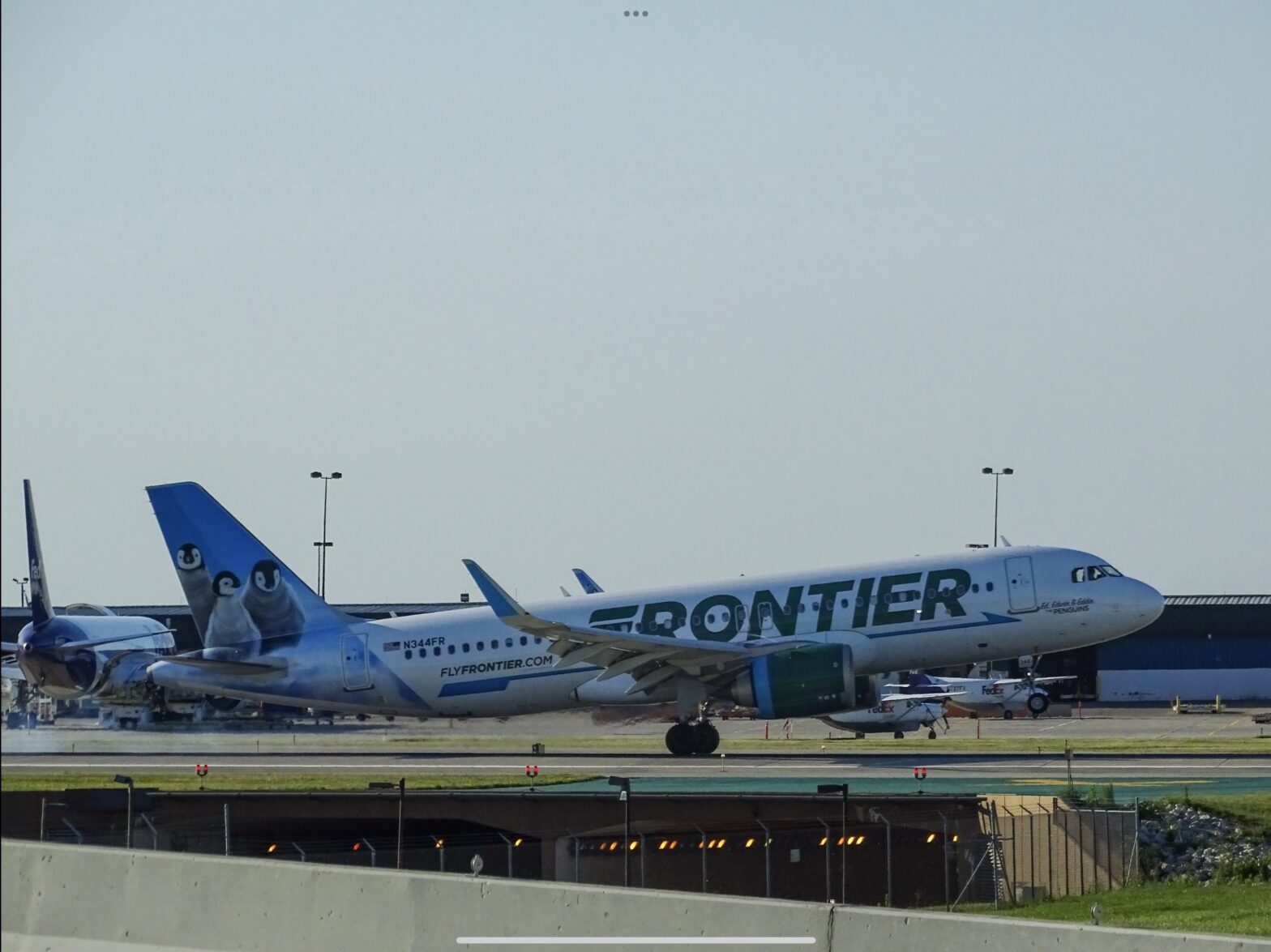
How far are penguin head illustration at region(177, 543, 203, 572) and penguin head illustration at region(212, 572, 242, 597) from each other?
810mm

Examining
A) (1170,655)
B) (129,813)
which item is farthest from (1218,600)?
(129,813)

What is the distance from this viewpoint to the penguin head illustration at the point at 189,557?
147 feet

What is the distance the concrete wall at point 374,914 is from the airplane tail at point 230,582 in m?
29.7

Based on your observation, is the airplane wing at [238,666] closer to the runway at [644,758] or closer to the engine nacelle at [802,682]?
the runway at [644,758]

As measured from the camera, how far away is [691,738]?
4053cm

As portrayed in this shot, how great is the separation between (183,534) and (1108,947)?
35.7 metres

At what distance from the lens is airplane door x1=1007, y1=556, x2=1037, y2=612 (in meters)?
38.8

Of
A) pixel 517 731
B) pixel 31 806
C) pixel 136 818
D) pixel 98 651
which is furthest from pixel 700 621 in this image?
pixel 98 651

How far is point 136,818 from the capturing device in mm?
32188

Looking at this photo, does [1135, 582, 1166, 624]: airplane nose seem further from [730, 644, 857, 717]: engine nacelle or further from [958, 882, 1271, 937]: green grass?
[958, 882, 1271, 937]: green grass

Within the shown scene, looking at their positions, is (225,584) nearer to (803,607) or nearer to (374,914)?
(803,607)

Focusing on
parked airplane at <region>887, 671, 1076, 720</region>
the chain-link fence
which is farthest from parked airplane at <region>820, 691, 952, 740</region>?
the chain-link fence

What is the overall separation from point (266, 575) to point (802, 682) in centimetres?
1435

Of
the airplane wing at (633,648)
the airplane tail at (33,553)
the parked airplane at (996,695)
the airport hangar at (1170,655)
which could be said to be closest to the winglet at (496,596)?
the airplane wing at (633,648)
